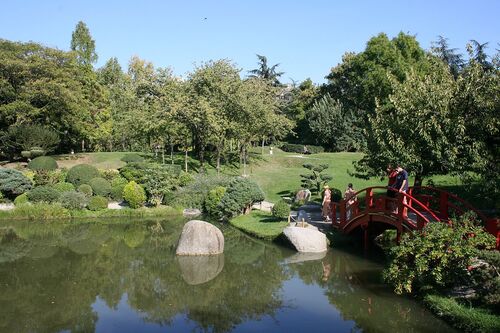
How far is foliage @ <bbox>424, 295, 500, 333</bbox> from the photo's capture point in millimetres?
10453

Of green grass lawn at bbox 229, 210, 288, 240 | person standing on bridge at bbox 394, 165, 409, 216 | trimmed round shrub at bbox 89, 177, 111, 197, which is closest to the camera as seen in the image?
person standing on bridge at bbox 394, 165, 409, 216

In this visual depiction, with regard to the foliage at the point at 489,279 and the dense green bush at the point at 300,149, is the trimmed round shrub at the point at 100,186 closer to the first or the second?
the foliage at the point at 489,279

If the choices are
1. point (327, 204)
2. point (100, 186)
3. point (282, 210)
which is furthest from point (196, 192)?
point (327, 204)

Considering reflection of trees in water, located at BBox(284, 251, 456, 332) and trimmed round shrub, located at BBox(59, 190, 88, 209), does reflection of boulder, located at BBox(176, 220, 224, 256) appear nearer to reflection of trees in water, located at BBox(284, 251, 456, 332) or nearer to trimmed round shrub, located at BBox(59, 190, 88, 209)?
reflection of trees in water, located at BBox(284, 251, 456, 332)

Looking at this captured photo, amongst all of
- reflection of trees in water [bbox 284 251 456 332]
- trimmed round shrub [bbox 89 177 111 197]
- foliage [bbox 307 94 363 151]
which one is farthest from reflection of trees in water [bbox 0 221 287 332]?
foliage [bbox 307 94 363 151]

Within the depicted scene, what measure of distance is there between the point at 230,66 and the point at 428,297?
2731 centimetres

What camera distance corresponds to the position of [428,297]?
1264 cm

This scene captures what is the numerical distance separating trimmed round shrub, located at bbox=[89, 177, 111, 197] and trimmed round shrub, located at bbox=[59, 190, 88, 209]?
1.89 meters

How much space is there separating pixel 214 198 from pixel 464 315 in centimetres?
1685

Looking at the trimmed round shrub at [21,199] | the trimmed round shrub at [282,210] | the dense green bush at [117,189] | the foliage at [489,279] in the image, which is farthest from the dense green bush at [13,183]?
the foliage at [489,279]

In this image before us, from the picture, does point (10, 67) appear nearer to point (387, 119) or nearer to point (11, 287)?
point (11, 287)

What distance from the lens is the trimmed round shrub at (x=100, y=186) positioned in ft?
95.0

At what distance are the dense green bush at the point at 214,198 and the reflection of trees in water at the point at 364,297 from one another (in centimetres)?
905

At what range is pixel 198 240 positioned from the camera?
725 inches
